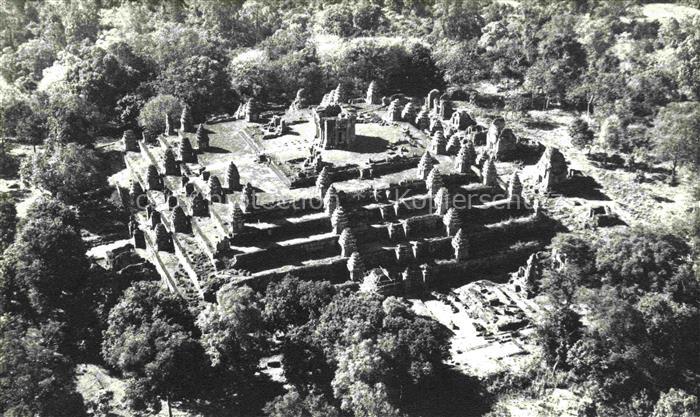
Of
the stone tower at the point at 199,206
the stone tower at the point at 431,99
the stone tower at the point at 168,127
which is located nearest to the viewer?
the stone tower at the point at 199,206

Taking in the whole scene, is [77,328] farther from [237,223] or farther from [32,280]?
[237,223]

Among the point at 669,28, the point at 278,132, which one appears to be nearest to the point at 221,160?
the point at 278,132

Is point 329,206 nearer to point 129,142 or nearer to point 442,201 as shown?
point 442,201

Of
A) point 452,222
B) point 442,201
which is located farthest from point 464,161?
point 452,222

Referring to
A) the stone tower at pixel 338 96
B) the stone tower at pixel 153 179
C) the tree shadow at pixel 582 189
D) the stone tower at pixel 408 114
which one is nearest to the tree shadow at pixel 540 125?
the tree shadow at pixel 582 189

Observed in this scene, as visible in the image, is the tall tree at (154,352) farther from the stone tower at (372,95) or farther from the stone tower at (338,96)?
the stone tower at (372,95)

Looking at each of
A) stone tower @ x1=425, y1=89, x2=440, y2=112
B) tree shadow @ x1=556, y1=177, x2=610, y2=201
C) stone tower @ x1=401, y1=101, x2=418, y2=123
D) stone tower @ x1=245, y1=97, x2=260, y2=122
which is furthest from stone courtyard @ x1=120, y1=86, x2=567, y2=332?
stone tower @ x1=425, y1=89, x2=440, y2=112
